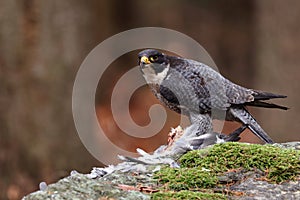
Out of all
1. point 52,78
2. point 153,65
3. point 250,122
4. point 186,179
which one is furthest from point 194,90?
point 52,78

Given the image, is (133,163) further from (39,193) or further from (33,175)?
(33,175)

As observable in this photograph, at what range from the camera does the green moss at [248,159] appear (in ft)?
10.9

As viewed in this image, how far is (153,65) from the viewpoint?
191 inches

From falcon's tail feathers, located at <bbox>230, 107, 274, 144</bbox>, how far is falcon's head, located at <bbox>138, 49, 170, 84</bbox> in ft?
1.91

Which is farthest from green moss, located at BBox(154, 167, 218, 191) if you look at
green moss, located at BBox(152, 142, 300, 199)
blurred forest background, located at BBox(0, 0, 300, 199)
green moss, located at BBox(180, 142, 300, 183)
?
blurred forest background, located at BBox(0, 0, 300, 199)

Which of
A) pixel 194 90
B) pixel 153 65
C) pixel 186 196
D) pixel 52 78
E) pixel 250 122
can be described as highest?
pixel 52 78

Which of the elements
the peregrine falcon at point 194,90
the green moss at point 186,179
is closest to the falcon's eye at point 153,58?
the peregrine falcon at point 194,90

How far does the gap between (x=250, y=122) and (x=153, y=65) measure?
809 mm

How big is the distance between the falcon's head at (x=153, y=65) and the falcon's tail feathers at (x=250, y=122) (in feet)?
1.91

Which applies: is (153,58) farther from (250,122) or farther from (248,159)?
(248,159)

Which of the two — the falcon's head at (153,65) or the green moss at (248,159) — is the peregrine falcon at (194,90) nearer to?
the falcon's head at (153,65)

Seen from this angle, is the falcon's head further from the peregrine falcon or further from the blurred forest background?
A: the blurred forest background

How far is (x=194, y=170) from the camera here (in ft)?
11.0

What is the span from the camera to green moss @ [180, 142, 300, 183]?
332cm
